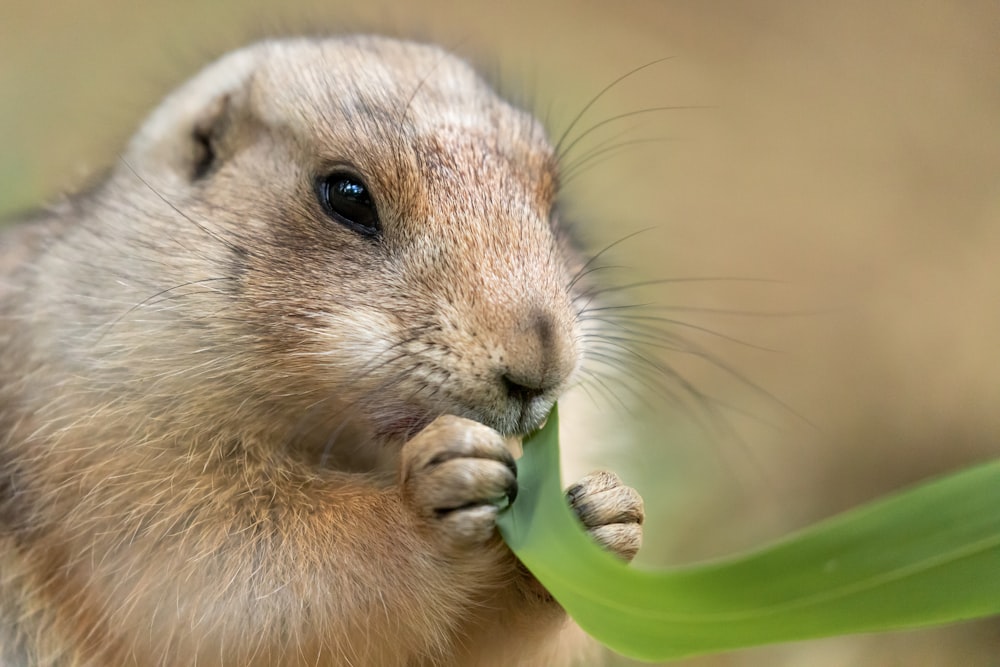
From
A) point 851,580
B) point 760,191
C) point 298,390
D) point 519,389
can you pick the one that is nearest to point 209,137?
point 298,390

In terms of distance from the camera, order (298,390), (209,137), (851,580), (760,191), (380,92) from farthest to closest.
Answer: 1. (760,191)
2. (209,137)
3. (380,92)
4. (298,390)
5. (851,580)

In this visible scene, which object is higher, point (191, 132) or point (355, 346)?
point (191, 132)

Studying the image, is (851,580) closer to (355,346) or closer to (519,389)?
(519,389)

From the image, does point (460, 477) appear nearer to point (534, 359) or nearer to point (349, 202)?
point (534, 359)

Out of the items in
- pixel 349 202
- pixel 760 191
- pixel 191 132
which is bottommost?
pixel 760 191

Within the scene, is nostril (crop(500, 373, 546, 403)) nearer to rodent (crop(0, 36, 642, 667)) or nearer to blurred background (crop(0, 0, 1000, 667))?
rodent (crop(0, 36, 642, 667))

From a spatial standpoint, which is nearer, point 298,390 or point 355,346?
point 355,346

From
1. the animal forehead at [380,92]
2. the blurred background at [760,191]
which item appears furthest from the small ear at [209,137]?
the blurred background at [760,191]

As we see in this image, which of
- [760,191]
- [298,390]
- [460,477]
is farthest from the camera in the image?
[760,191]
